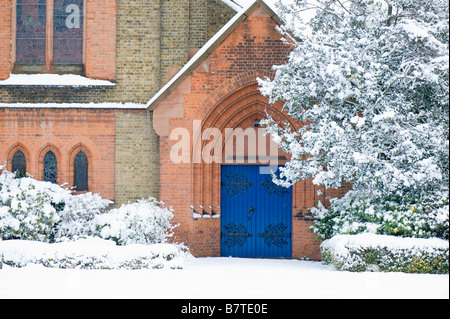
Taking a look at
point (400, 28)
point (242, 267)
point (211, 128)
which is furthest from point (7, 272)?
point (400, 28)

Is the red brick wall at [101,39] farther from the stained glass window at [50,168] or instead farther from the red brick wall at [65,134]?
the stained glass window at [50,168]

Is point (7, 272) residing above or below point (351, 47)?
below

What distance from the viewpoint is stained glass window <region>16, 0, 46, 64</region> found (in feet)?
53.7

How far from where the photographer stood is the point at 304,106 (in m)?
13.3

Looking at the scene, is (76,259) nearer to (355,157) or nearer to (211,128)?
(211,128)

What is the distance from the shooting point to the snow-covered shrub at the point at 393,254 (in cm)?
1151

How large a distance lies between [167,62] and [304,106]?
4.52 metres

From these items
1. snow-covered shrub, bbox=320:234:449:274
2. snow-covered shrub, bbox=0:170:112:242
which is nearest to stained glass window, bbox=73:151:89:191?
snow-covered shrub, bbox=0:170:112:242

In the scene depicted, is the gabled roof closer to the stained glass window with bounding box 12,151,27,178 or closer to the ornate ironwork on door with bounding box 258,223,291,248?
the stained glass window with bounding box 12,151,27,178

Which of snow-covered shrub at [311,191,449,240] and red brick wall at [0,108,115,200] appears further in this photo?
red brick wall at [0,108,115,200]

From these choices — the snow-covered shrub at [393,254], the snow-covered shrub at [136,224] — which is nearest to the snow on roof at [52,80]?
the snow-covered shrub at [136,224]

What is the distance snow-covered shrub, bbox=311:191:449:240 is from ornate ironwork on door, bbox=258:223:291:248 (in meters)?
1.95

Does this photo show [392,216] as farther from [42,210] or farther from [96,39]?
[96,39]

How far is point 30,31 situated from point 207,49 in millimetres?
5233
